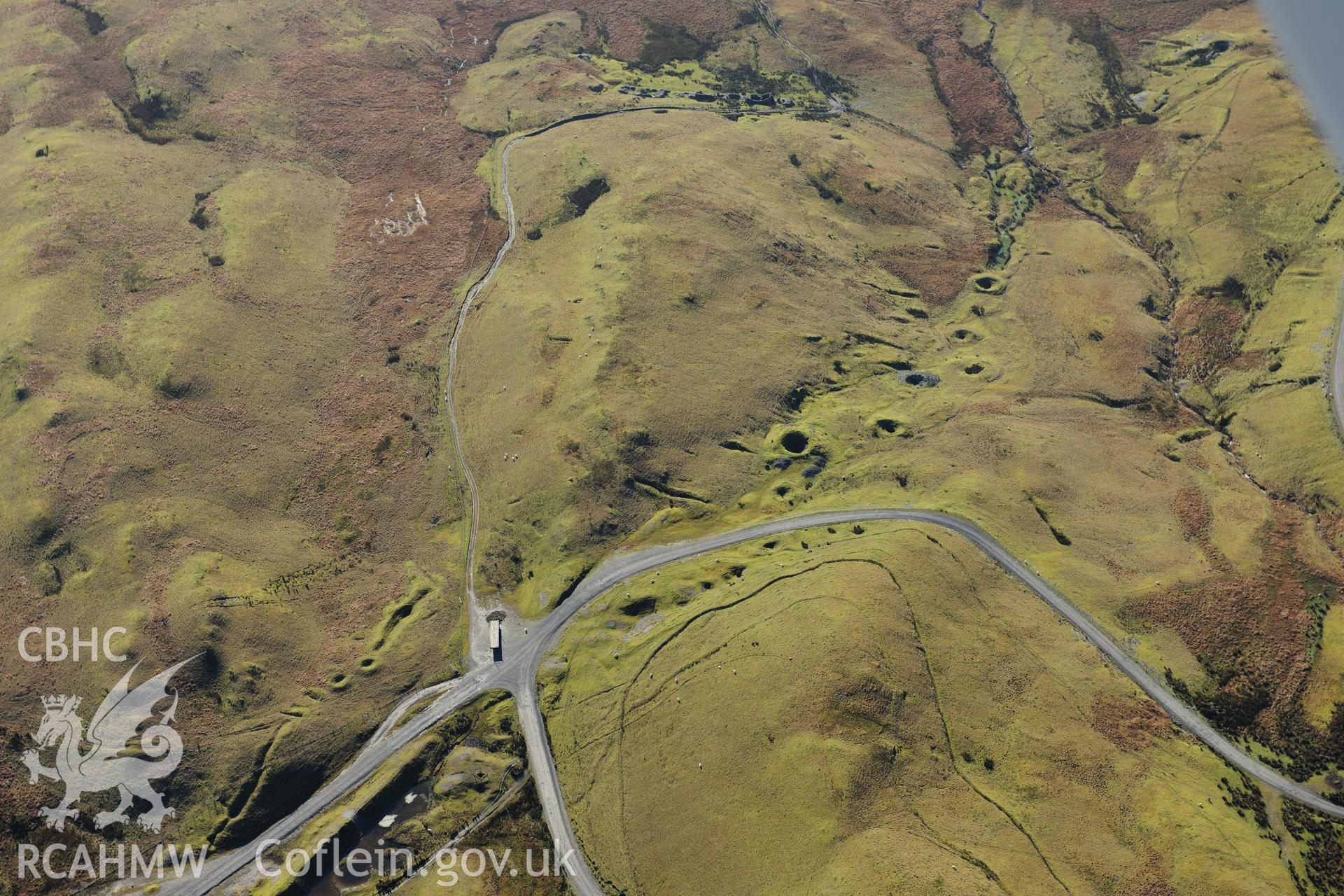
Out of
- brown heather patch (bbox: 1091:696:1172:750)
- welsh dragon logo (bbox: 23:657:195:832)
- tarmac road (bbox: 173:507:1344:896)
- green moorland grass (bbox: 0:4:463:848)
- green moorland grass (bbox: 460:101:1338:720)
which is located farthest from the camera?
green moorland grass (bbox: 460:101:1338:720)

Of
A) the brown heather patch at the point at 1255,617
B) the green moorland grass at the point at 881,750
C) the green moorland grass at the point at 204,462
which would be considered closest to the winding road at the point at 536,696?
the green moorland grass at the point at 881,750

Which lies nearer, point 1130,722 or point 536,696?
point 1130,722

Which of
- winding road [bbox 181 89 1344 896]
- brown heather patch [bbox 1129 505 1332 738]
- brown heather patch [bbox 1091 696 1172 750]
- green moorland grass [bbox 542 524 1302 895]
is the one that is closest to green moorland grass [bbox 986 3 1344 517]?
winding road [bbox 181 89 1344 896]

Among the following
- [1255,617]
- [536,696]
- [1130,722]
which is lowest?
[536,696]

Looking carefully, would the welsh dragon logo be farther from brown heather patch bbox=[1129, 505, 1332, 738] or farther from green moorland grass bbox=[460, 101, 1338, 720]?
brown heather patch bbox=[1129, 505, 1332, 738]

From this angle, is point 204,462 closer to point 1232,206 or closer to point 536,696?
point 536,696

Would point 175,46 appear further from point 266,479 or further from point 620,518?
point 620,518

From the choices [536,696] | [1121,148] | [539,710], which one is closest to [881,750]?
[539,710]
